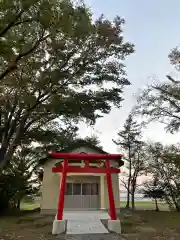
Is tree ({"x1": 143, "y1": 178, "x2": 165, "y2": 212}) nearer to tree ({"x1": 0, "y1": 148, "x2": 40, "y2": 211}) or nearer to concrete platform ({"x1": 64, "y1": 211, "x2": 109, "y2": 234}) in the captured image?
tree ({"x1": 0, "y1": 148, "x2": 40, "y2": 211})

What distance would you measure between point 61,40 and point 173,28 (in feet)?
17.5

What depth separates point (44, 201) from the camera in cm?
1723

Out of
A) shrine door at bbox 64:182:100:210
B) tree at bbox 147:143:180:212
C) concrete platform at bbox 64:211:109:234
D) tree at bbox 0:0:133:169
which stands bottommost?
concrete platform at bbox 64:211:109:234

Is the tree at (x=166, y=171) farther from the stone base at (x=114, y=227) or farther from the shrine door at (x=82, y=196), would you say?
the stone base at (x=114, y=227)

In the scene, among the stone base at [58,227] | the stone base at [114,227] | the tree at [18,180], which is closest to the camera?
the stone base at [58,227]

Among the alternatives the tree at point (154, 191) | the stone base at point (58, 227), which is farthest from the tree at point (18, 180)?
the tree at point (154, 191)

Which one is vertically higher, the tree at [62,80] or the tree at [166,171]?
the tree at [62,80]

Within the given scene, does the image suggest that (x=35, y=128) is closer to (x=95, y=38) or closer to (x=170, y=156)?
(x=95, y=38)

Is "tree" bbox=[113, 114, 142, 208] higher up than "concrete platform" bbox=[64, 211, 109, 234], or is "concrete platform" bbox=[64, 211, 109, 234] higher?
"tree" bbox=[113, 114, 142, 208]

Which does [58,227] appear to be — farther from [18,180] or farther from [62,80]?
[18,180]

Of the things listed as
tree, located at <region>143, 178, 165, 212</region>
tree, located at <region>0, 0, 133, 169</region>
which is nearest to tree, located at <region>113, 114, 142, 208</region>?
tree, located at <region>143, 178, 165, 212</region>

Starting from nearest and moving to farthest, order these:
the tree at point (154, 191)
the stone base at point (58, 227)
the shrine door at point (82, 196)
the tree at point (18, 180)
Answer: the stone base at point (58, 227), the shrine door at point (82, 196), the tree at point (18, 180), the tree at point (154, 191)

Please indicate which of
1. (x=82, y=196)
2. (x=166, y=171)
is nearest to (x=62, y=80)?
(x=82, y=196)

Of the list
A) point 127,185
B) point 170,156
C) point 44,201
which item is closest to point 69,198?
point 44,201
